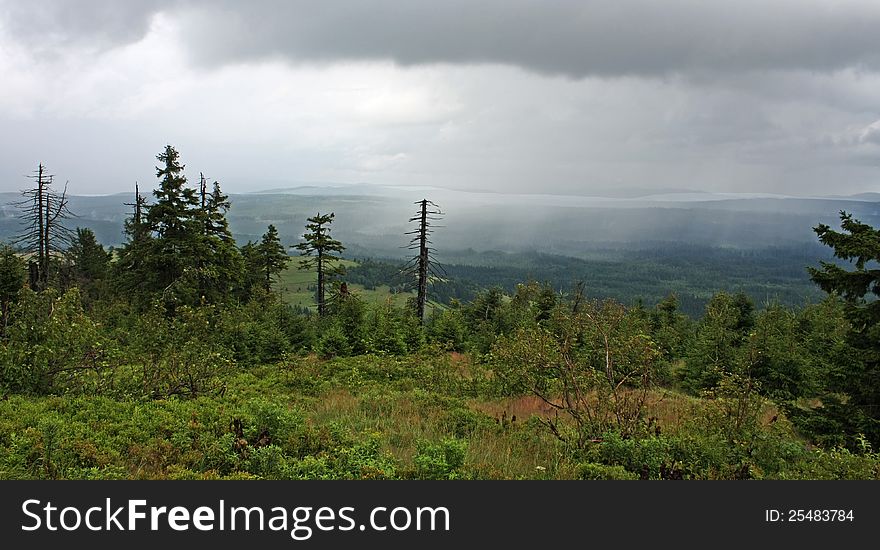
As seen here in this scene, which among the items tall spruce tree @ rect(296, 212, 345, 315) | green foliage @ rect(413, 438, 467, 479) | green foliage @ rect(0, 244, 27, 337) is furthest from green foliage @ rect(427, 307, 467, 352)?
green foliage @ rect(0, 244, 27, 337)

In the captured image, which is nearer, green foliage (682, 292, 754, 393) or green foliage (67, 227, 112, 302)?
green foliage (682, 292, 754, 393)

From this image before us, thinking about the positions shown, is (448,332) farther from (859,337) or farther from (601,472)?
(601,472)

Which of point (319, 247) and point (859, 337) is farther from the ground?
point (319, 247)

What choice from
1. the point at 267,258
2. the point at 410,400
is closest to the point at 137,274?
the point at 267,258

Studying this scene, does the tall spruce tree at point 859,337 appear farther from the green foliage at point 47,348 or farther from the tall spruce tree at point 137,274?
the tall spruce tree at point 137,274

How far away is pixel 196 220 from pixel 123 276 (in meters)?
5.34

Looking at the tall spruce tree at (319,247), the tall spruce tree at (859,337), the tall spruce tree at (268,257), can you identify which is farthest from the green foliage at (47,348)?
the tall spruce tree at (268,257)

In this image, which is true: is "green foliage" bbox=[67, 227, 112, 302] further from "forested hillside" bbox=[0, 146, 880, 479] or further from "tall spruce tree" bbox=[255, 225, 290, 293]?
"forested hillside" bbox=[0, 146, 880, 479]

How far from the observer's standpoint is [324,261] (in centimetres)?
3278

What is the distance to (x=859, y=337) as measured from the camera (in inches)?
412

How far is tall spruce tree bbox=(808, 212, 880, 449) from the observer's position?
9.81 metres

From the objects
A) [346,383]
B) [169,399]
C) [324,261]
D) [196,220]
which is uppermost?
[196,220]

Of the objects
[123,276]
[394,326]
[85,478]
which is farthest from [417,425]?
[123,276]

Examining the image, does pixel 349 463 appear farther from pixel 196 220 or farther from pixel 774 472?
pixel 196 220
